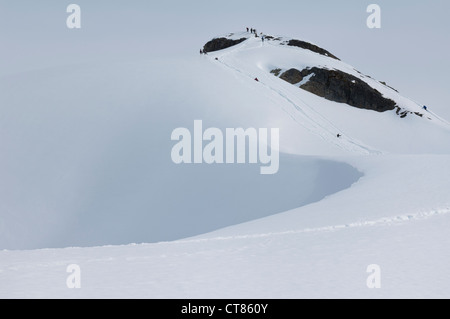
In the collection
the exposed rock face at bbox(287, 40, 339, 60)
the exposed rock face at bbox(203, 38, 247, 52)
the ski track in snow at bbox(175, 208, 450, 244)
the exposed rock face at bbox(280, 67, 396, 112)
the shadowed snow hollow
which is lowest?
the ski track in snow at bbox(175, 208, 450, 244)

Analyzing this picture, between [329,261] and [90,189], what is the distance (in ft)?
51.5

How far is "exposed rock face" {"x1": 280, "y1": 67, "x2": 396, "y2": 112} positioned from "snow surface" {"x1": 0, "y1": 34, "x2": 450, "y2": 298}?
2.58m

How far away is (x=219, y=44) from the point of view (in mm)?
60062

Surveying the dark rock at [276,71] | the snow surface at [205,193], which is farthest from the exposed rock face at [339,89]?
the snow surface at [205,193]

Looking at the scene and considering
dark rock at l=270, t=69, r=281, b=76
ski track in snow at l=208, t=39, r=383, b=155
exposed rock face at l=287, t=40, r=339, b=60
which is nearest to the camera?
ski track in snow at l=208, t=39, r=383, b=155

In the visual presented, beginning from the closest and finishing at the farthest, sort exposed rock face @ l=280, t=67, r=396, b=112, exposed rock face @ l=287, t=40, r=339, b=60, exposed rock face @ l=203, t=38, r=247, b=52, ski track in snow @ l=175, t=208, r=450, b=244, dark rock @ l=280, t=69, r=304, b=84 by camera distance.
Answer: ski track in snow @ l=175, t=208, r=450, b=244, exposed rock face @ l=280, t=67, r=396, b=112, dark rock @ l=280, t=69, r=304, b=84, exposed rock face @ l=287, t=40, r=339, b=60, exposed rock face @ l=203, t=38, r=247, b=52

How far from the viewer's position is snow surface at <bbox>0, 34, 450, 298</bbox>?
5504 mm

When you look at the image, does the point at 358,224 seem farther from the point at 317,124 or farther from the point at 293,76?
the point at 293,76

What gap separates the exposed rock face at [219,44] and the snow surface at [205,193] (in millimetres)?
13460

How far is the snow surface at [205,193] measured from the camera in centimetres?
550

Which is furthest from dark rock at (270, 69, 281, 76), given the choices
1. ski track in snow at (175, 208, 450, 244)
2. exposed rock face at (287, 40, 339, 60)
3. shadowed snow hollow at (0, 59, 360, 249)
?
ski track in snow at (175, 208, 450, 244)

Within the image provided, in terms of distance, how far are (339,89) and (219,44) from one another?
71.0 feet

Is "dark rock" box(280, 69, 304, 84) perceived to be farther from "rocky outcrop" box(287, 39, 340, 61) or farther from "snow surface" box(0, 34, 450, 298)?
"rocky outcrop" box(287, 39, 340, 61)

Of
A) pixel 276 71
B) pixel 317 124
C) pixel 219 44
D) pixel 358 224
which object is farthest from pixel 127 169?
pixel 219 44
